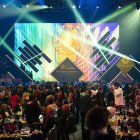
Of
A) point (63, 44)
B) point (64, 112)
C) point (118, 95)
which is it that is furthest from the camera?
point (63, 44)

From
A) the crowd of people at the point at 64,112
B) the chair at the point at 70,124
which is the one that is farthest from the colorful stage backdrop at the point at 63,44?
the chair at the point at 70,124

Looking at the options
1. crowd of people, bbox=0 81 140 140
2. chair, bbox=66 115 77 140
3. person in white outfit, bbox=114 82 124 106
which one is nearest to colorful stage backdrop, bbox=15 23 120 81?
crowd of people, bbox=0 81 140 140

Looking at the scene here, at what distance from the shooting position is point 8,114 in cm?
1014

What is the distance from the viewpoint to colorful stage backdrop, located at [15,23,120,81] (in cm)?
2581

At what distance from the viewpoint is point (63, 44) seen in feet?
85.4

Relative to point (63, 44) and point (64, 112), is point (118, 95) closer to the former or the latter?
point (64, 112)

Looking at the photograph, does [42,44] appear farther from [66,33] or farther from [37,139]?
[37,139]

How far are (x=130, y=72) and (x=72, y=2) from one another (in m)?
6.22

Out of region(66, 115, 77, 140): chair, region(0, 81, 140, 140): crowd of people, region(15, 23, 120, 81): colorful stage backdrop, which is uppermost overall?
region(15, 23, 120, 81): colorful stage backdrop

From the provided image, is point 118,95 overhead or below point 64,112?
overhead

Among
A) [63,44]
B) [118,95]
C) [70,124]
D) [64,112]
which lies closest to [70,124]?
[70,124]

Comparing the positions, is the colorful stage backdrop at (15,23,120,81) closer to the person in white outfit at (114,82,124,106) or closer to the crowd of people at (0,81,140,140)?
the crowd of people at (0,81,140,140)

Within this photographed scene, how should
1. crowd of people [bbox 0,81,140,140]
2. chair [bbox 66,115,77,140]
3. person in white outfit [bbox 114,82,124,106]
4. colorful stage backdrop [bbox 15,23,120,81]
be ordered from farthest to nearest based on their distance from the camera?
colorful stage backdrop [bbox 15,23,120,81] → person in white outfit [bbox 114,82,124,106] → chair [bbox 66,115,77,140] → crowd of people [bbox 0,81,140,140]

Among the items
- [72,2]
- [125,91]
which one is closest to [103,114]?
[125,91]
